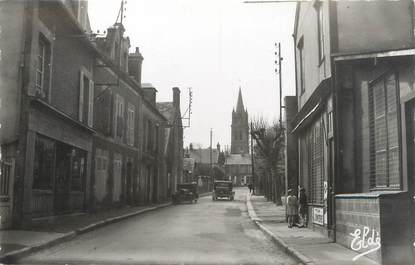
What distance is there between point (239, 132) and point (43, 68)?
4961 inches

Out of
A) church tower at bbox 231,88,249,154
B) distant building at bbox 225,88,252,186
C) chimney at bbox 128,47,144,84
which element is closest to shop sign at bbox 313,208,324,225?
chimney at bbox 128,47,144,84

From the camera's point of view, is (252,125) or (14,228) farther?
(252,125)

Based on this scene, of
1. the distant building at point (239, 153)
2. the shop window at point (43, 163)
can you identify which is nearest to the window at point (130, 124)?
the shop window at point (43, 163)

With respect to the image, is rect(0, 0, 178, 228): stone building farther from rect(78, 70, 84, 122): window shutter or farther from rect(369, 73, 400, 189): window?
rect(369, 73, 400, 189): window

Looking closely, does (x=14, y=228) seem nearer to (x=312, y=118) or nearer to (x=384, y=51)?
(x=312, y=118)

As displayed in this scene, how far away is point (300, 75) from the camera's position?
19.2 meters

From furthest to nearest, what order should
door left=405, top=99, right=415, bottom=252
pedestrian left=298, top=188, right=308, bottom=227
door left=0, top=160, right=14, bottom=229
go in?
pedestrian left=298, top=188, right=308, bottom=227
door left=0, top=160, right=14, bottom=229
door left=405, top=99, right=415, bottom=252

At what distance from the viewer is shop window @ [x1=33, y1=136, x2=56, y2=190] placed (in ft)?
49.5

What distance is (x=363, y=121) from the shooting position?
11844mm

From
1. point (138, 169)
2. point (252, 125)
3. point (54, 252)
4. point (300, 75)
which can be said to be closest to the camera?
point (54, 252)

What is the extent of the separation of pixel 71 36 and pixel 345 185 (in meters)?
10.4

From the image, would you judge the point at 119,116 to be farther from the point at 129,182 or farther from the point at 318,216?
the point at 318,216

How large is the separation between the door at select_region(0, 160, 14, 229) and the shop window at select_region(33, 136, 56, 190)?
3.65 ft

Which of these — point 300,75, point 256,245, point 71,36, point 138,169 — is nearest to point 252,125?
point 138,169
